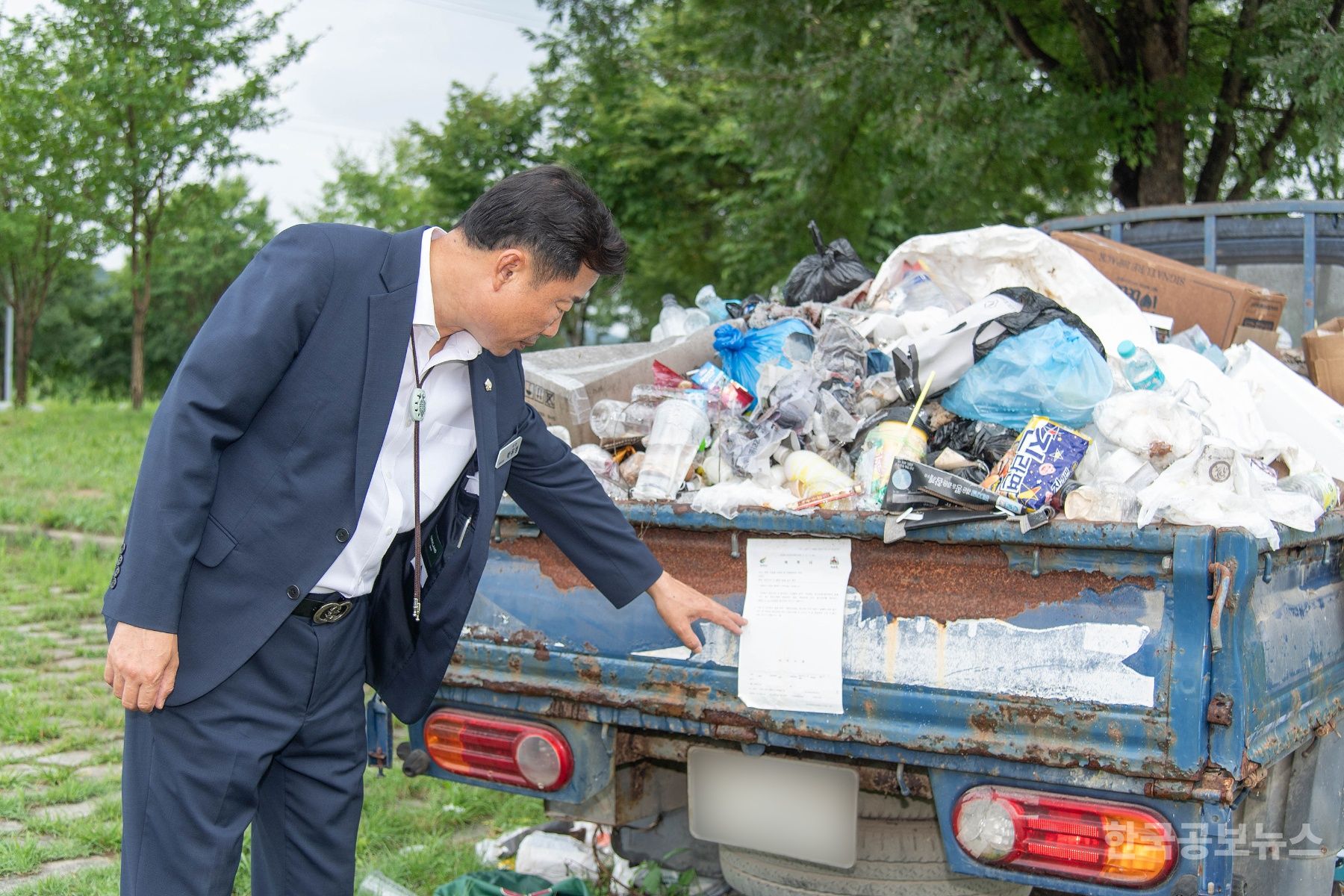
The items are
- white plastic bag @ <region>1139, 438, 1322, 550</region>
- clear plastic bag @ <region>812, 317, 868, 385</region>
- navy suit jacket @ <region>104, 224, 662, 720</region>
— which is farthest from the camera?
clear plastic bag @ <region>812, 317, 868, 385</region>

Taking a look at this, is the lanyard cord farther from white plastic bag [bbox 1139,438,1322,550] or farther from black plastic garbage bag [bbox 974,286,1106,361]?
black plastic garbage bag [bbox 974,286,1106,361]

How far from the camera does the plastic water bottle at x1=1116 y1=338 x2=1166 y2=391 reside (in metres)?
3.12

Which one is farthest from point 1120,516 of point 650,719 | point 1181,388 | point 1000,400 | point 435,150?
point 435,150

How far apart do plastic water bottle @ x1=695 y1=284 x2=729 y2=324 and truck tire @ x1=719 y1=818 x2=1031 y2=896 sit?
1.97m

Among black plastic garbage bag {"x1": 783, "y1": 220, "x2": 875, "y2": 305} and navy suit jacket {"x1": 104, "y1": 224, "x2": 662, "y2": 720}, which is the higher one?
black plastic garbage bag {"x1": 783, "y1": 220, "x2": 875, "y2": 305}

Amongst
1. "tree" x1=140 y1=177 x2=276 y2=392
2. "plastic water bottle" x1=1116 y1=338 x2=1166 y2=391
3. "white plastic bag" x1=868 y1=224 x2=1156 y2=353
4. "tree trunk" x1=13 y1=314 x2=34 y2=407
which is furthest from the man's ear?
"tree" x1=140 y1=177 x2=276 y2=392

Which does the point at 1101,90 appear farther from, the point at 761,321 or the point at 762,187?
the point at 762,187

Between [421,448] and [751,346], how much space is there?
1.43 metres

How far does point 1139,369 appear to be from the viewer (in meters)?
3.14

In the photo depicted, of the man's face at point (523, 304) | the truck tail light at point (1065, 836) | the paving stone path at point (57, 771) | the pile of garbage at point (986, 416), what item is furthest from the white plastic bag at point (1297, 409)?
the paving stone path at point (57, 771)

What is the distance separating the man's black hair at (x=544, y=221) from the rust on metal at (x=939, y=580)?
75 centimetres

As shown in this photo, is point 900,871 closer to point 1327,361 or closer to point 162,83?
point 1327,361

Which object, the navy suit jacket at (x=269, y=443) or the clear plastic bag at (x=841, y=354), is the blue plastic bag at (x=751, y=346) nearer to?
the clear plastic bag at (x=841, y=354)

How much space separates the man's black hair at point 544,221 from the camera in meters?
2.12
